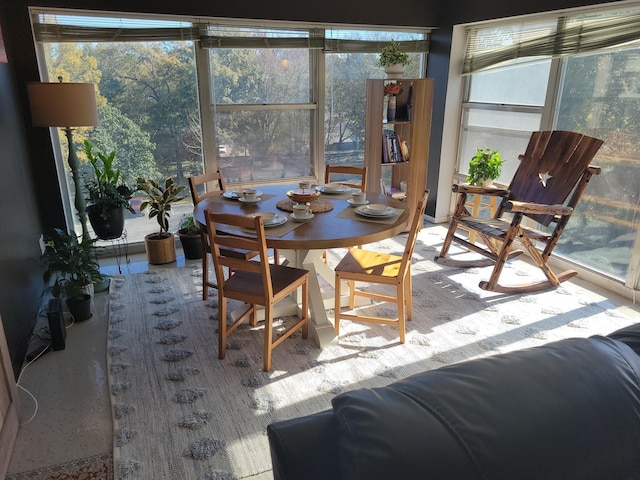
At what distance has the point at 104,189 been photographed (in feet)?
11.4

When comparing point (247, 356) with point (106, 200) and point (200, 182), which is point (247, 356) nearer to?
point (200, 182)

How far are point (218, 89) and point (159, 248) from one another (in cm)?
149

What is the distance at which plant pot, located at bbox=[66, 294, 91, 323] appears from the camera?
→ 116 inches

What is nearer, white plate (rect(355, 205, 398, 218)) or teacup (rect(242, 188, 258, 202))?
white plate (rect(355, 205, 398, 218))

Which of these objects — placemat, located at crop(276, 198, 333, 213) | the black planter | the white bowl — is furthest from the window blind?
the black planter

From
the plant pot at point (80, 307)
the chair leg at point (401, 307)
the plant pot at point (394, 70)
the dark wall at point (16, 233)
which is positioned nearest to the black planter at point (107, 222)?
the dark wall at point (16, 233)

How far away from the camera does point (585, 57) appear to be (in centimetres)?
350

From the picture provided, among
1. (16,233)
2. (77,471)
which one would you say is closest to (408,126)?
(16,233)

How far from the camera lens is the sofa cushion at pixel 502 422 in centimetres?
65

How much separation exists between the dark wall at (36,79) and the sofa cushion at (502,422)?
237cm

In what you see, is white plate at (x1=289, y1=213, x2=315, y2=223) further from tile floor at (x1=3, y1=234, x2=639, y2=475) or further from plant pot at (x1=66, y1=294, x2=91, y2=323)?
plant pot at (x1=66, y1=294, x2=91, y2=323)

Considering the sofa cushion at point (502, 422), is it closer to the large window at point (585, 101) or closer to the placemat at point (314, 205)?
the placemat at point (314, 205)

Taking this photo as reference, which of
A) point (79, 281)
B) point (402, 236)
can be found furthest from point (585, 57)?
point (79, 281)

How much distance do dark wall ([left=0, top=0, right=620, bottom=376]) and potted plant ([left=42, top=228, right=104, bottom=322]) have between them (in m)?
0.19
